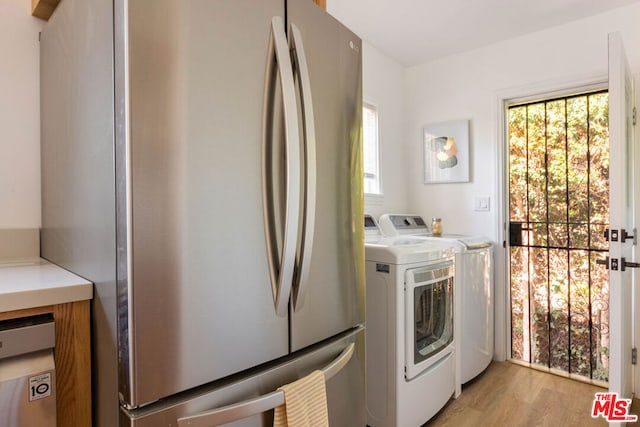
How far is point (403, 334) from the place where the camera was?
67.7 inches

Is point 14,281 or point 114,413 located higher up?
point 14,281

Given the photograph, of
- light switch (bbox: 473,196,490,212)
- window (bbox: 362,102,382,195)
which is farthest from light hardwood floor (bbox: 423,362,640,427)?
window (bbox: 362,102,382,195)

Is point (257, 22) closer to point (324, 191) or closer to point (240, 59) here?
point (240, 59)

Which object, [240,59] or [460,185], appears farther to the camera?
[460,185]

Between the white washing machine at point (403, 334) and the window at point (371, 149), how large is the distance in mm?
977

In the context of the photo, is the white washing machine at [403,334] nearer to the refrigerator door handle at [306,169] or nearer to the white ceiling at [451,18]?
the refrigerator door handle at [306,169]

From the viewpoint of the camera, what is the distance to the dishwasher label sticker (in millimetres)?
742

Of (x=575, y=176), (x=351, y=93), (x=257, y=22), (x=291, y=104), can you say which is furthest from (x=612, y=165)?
(x=257, y=22)

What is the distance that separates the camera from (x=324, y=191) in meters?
1.10

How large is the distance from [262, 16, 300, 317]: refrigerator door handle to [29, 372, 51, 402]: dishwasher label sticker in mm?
522

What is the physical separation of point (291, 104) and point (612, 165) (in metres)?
1.61

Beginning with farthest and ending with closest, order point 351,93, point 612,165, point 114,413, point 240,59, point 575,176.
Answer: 1. point 575,176
2. point 612,165
3. point 351,93
4. point 240,59
5. point 114,413

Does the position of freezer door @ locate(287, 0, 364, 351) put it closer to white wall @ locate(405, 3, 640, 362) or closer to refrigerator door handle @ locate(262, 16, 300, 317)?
refrigerator door handle @ locate(262, 16, 300, 317)

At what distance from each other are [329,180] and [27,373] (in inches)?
34.8
